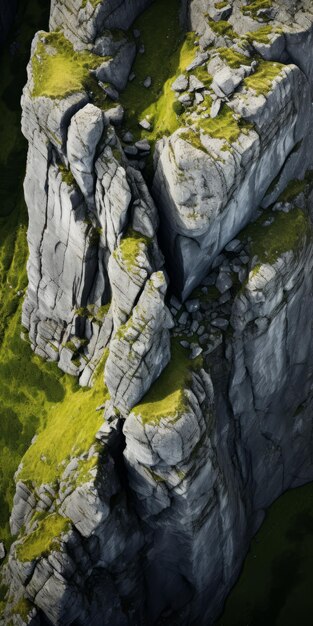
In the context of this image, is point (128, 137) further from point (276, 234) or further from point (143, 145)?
point (276, 234)

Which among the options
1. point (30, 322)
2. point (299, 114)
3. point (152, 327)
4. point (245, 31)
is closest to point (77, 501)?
point (152, 327)

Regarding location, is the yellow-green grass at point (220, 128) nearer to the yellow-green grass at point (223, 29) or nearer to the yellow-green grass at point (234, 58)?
the yellow-green grass at point (234, 58)

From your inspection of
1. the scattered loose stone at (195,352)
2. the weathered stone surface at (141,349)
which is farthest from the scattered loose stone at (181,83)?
the scattered loose stone at (195,352)

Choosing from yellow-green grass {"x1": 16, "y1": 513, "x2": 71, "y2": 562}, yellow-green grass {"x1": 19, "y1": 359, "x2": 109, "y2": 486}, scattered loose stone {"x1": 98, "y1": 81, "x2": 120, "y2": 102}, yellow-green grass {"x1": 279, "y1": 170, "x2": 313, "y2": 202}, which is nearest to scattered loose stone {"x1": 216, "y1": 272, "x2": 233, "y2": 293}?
yellow-green grass {"x1": 279, "y1": 170, "x2": 313, "y2": 202}

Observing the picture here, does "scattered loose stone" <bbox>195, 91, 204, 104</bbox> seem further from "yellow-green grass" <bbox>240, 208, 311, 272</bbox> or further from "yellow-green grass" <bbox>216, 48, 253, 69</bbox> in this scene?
"yellow-green grass" <bbox>240, 208, 311, 272</bbox>

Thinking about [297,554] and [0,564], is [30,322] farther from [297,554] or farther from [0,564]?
[297,554]

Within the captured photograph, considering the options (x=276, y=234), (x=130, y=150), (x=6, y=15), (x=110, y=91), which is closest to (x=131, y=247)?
(x=130, y=150)

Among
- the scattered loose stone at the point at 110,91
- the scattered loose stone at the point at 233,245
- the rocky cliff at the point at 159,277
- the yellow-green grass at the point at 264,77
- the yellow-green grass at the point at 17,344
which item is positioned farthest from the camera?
the yellow-green grass at the point at 17,344
